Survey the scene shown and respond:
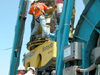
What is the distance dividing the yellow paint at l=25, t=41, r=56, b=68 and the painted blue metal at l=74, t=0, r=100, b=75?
432 centimetres

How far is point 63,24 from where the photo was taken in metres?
5.94

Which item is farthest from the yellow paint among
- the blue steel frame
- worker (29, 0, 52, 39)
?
the blue steel frame

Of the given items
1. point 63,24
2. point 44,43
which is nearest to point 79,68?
point 63,24

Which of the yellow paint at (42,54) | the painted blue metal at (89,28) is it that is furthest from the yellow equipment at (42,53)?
the painted blue metal at (89,28)

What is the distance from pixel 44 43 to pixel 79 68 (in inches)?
236

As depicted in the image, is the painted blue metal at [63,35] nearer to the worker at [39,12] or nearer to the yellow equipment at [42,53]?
the yellow equipment at [42,53]

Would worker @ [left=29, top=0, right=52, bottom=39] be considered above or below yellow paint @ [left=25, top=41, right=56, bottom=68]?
above

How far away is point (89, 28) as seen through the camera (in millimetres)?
4840

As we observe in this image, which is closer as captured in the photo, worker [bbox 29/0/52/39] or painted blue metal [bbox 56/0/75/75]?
painted blue metal [bbox 56/0/75/75]

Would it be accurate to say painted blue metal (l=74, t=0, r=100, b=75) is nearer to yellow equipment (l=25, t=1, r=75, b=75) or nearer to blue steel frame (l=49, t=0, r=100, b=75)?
blue steel frame (l=49, t=0, r=100, b=75)

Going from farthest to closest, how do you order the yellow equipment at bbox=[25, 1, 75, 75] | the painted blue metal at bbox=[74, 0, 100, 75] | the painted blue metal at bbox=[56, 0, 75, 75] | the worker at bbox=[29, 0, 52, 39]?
1. the worker at bbox=[29, 0, 52, 39]
2. the yellow equipment at bbox=[25, 1, 75, 75]
3. the painted blue metal at bbox=[56, 0, 75, 75]
4. the painted blue metal at bbox=[74, 0, 100, 75]

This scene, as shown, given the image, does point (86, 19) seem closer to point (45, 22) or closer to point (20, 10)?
point (45, 22)

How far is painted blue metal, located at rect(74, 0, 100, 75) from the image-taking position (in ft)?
14.9

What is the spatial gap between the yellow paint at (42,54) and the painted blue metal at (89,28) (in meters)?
4.32
